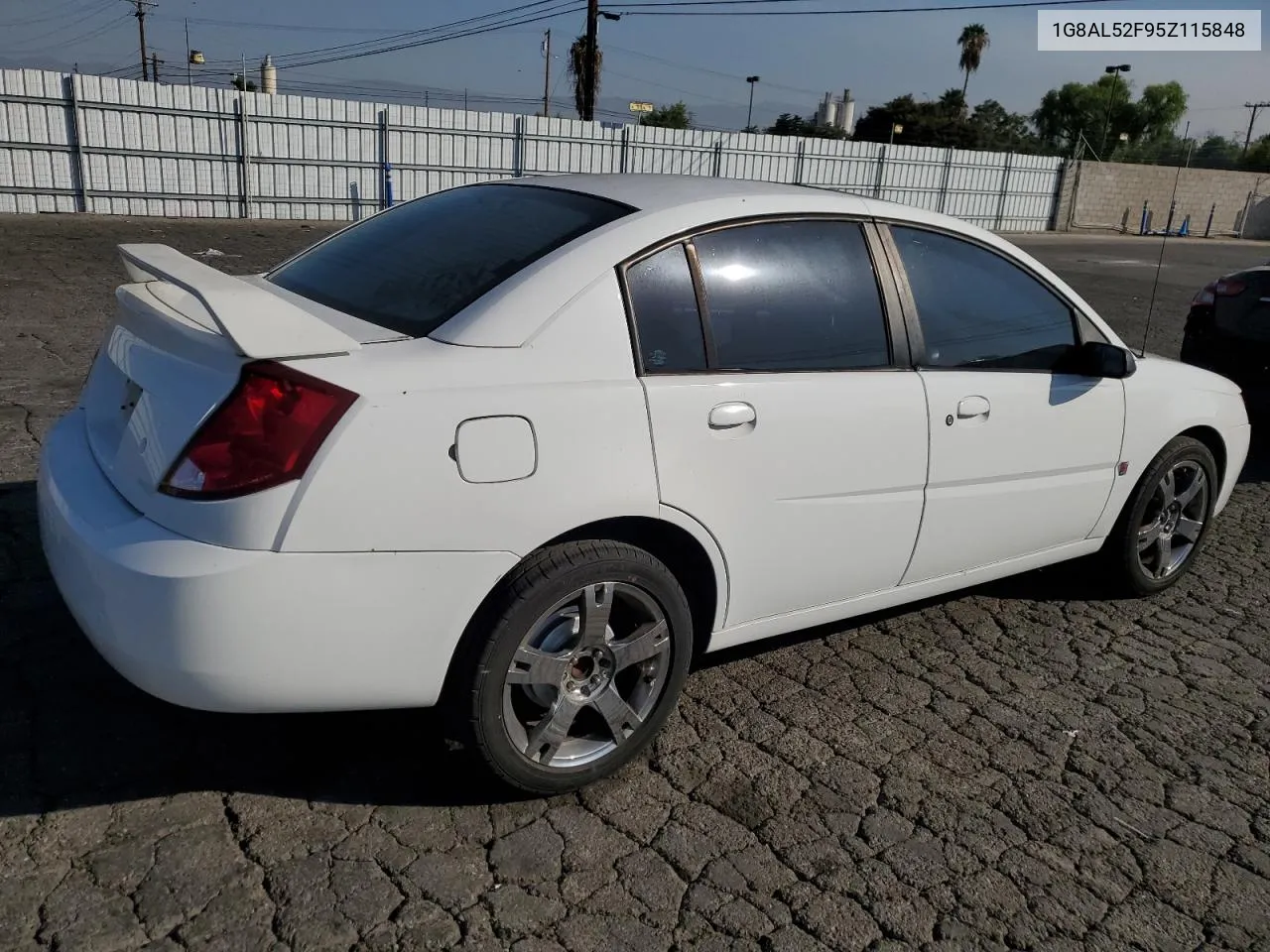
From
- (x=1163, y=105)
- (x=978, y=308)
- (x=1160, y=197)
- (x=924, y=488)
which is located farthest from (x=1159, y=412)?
(x=1163, y=105)

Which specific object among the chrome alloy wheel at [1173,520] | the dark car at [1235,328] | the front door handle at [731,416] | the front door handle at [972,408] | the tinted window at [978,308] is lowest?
the chrome alloy wheel at [1173,520]

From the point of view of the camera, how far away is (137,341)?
2826 millimetres

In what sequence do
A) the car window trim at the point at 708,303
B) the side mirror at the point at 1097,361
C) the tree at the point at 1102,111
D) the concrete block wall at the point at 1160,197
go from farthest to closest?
the tree at the point at 1102,111 < the concrete block wall at the point at 1160,197 < the side mirror at the point at 1097,361 < the car window trim at the point at 708,303

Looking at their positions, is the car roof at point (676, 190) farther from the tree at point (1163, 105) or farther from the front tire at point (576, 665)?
the tree at point (1163, 105)

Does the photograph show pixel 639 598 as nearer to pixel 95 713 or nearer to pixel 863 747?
pixel 863 747

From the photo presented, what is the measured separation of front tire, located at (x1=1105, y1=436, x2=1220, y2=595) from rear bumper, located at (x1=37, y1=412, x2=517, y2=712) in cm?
297

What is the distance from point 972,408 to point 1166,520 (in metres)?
1.62

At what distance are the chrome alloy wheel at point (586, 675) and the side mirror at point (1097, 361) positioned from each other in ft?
6.52

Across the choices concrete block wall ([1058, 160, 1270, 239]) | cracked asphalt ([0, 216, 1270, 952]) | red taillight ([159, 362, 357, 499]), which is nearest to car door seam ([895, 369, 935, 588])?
cracked asphalt ([0, 216, 1270, 952])

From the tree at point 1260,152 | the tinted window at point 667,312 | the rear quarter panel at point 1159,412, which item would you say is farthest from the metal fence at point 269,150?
the tree at point 1260,152

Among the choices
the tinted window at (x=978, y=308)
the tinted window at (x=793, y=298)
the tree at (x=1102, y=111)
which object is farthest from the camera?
the tree at (x=1102, y=111)

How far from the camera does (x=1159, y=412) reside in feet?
13.9

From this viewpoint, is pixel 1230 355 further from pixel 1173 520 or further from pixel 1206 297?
pixel 1173 520

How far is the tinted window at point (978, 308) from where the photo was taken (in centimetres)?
354
